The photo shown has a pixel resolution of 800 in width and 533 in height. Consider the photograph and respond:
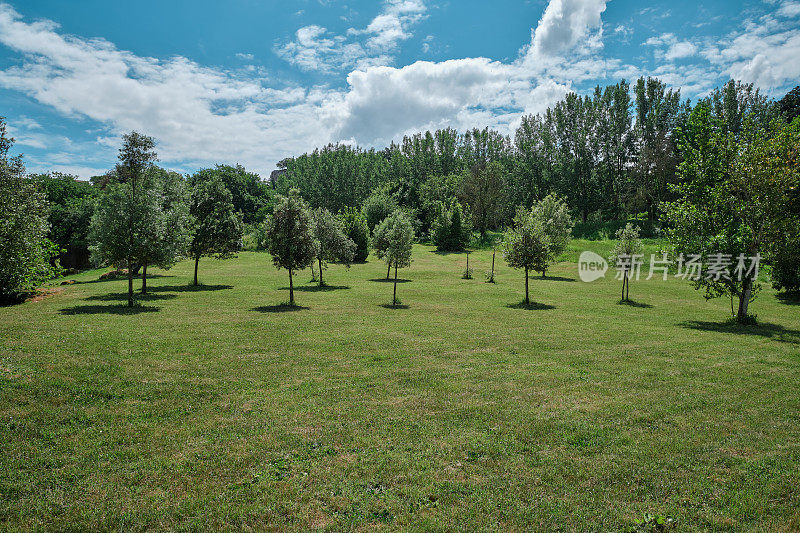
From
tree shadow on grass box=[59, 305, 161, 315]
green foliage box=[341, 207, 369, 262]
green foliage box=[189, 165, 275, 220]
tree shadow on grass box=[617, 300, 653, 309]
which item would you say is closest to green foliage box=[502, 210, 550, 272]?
tree shadow on grass box=[617, 300, 653, 309]

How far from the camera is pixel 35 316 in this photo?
2059 centimetres

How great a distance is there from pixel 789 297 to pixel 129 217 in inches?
2084

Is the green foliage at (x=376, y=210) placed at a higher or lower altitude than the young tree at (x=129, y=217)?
higher

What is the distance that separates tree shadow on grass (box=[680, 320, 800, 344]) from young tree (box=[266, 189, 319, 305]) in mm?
25372

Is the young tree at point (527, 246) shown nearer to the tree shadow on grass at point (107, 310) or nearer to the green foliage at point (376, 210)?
the tree shadow on grass at point (107, 310)

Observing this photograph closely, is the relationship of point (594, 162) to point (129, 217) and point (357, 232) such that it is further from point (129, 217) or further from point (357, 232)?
point (129, 217)

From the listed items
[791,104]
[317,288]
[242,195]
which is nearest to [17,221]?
[317,288]

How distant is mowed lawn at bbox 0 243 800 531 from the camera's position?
21.3ft

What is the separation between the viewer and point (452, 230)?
78.0 metres

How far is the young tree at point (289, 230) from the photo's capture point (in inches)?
1113

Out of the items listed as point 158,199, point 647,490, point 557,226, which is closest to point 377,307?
point 158,199

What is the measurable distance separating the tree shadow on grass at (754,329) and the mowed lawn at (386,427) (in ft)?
1.95

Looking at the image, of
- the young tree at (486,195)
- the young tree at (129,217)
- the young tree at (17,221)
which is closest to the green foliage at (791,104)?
the young tree at (486,195)

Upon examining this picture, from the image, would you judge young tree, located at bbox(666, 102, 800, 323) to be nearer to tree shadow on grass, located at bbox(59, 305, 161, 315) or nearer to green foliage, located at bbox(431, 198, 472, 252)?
tree shadow on grass, located at bbox(59, 305, 161, 315)
